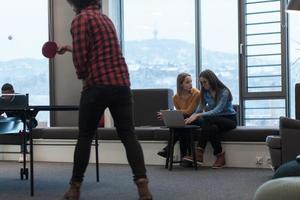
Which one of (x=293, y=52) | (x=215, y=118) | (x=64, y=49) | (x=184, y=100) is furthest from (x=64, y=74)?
(x=64, y=49)

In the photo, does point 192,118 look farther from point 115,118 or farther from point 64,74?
point 64,74

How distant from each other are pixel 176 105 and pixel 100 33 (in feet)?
8.00

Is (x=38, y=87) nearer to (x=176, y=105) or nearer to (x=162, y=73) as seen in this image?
(x=162, y=73)

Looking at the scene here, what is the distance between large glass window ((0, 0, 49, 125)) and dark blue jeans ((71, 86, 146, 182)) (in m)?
3.82

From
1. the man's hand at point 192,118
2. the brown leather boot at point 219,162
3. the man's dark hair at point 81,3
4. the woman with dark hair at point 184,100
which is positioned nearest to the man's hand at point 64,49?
the man's dark hair at point 81,3

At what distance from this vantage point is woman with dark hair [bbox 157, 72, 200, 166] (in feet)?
16.3

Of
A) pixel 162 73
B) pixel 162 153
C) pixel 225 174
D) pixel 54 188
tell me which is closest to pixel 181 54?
pixel 162 73

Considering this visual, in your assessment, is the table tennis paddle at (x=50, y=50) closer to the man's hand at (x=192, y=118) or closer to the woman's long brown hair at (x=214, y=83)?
the man's hand at (x=192, y=118)

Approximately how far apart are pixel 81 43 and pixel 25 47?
4.15 metres

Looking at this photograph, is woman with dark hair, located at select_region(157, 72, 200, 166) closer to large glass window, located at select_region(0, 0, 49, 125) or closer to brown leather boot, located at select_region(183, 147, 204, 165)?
brown leather boot, located at select_region(183, 147, 204, 165)

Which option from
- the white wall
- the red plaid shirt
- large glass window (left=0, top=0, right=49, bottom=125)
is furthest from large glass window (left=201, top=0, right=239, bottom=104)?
the red plaid shirt

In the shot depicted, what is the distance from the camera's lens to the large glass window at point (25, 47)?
6688mm

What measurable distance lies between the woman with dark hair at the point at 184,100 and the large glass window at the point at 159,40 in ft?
3.59

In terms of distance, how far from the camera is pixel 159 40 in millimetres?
6461
